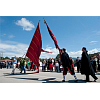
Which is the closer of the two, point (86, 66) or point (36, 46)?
point (86, 66)

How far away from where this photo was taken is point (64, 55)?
→ 5441 mm

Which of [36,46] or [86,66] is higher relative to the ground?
[36,46]

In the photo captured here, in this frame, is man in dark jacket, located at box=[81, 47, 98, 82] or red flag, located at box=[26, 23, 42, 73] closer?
man in dark jacket, located at box=[81, 47, 98, 82]

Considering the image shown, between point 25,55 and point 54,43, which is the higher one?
point 54,43

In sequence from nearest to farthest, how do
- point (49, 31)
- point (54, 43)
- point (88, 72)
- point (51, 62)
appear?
point (88, 72)
point (54, 43)
point (49, 31)
point (51, 62)

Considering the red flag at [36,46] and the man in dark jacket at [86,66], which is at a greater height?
the red flag at [36,46]

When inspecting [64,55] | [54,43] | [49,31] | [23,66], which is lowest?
[23,66]

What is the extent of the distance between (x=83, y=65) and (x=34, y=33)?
5.39 metres

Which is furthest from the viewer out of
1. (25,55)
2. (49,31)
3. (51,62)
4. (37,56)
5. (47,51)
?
(51,62)

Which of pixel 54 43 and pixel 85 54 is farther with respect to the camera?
pixel 54 43

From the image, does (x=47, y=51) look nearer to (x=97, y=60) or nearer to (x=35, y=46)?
(x=35, y=46)

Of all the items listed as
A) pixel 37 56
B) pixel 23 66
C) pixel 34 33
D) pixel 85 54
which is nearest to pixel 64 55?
pixel 85 54

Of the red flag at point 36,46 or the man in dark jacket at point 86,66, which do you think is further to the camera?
the red flag at point 36,46

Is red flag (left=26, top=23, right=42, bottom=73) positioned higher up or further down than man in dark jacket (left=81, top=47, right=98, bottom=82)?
higher up
